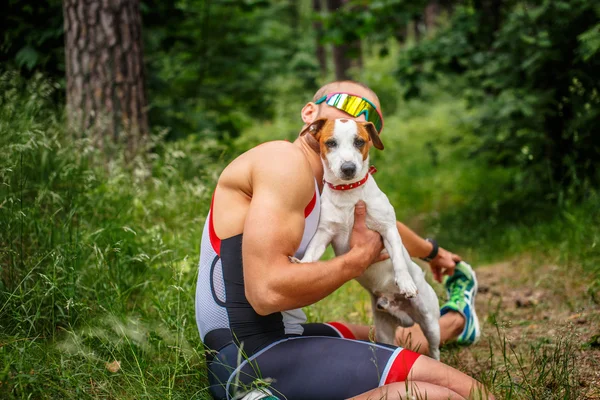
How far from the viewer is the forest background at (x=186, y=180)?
2.45 metres

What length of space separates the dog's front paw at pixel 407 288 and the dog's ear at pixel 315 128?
2.57ft

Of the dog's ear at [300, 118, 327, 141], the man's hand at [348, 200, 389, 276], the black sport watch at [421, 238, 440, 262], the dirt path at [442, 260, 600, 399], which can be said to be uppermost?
the dog's ear at [300, 118, 327, 141]

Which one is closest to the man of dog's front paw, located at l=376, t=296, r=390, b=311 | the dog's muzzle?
the dog's muzzle

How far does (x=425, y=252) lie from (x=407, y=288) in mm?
681

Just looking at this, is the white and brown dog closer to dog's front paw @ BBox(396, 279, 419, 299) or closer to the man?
dog's front paw @ BBox(396, 279, 419, 299)

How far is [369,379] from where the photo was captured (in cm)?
204

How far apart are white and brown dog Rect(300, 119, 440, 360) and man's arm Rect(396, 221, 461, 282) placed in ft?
0.89

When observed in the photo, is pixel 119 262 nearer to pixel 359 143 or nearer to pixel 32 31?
pixel 359 143

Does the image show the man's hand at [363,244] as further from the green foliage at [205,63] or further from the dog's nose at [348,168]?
the green foliage at [205,63]

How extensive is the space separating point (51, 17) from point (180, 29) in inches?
60.6

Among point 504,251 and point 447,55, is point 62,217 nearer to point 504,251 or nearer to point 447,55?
point 504,251

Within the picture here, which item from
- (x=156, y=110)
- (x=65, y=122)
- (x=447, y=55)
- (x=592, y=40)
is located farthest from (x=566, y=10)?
(x=65, y=122)

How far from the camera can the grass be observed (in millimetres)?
2266

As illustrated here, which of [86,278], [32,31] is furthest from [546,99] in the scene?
[32,31]
